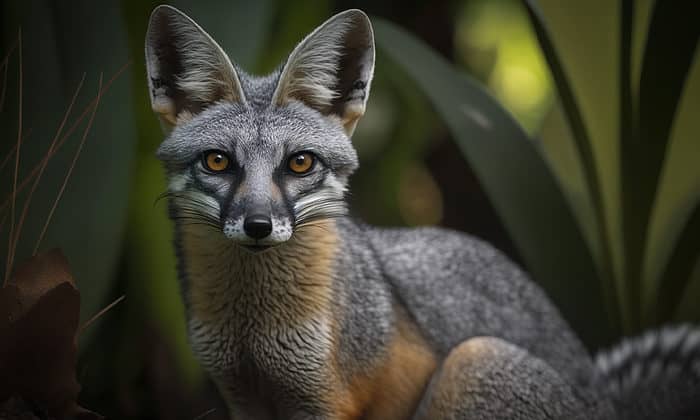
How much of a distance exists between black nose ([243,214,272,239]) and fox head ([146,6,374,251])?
4cm

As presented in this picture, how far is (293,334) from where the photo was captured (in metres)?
1.88

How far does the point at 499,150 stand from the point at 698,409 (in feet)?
3.26

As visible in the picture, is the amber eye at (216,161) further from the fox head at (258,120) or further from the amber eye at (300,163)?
the amber eye at (300,163)

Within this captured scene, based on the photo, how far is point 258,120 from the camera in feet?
5.74

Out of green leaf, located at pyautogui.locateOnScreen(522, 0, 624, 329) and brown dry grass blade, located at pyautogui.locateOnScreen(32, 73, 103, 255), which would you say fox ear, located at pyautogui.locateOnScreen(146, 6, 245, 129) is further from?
green leaf, located at pyautogui.locateOnScreen(522, 0, 624, 329)

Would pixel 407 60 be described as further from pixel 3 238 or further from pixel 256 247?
pixel 3 238

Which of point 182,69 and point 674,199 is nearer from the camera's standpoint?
point 182,69

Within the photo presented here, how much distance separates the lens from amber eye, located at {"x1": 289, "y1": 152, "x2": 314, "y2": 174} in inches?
67.5

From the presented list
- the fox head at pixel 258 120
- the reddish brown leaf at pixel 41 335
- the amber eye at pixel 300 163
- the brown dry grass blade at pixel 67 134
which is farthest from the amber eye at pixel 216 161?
the brown dry grass blade at pixel 67 134

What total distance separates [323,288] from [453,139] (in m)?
1.12

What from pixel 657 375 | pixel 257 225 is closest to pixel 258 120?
pixel 257 225

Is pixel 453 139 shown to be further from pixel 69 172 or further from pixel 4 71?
pixel 4 71

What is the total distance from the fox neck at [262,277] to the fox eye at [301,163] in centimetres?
19

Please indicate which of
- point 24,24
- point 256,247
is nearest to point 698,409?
point 256,247
